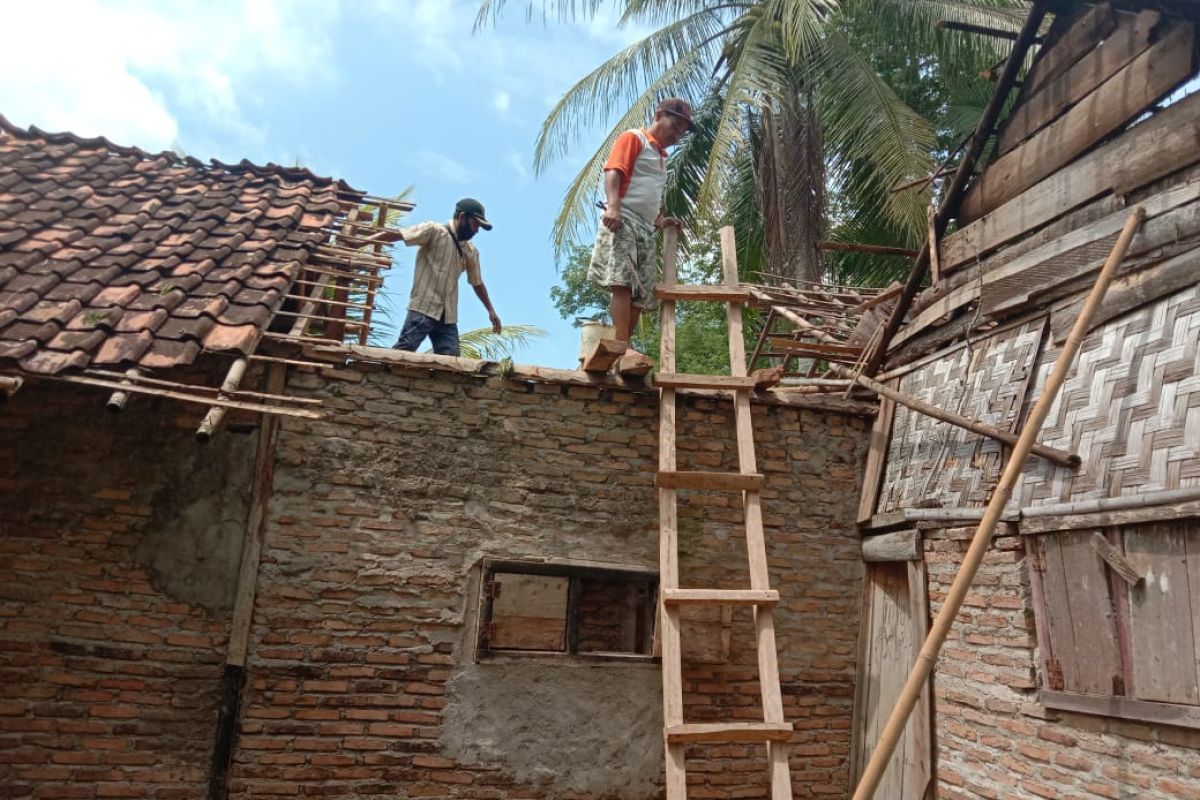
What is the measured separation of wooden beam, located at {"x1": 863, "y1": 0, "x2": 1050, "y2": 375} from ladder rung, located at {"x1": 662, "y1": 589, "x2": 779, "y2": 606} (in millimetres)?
2369

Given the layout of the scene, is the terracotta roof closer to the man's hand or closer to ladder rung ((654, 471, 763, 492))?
the man's hand

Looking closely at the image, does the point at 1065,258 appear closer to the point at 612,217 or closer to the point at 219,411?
the point at 612,217

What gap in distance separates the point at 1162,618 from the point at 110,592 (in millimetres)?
4777

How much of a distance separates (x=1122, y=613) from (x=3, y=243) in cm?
592

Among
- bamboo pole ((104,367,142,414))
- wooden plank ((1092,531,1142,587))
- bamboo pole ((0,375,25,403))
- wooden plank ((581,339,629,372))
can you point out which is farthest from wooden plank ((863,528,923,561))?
bamboo pole ((0,375,25,403))

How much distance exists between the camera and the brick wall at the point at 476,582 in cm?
423

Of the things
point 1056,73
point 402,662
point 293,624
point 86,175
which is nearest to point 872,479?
point 1056,73

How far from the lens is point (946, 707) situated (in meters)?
4.32

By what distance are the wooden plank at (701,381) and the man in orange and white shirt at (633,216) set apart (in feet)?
2.12

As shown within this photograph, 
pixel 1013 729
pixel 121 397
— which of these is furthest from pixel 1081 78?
pixel 121 397

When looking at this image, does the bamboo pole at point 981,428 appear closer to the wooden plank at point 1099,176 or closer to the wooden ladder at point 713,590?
the wooden ladder at point 713,590

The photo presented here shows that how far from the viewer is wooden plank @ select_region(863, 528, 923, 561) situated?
458cm

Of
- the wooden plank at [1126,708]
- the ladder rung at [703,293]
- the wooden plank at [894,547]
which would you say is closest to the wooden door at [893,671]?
the wooden plank at [894,547]

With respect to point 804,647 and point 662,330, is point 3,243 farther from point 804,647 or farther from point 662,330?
point 804,647
